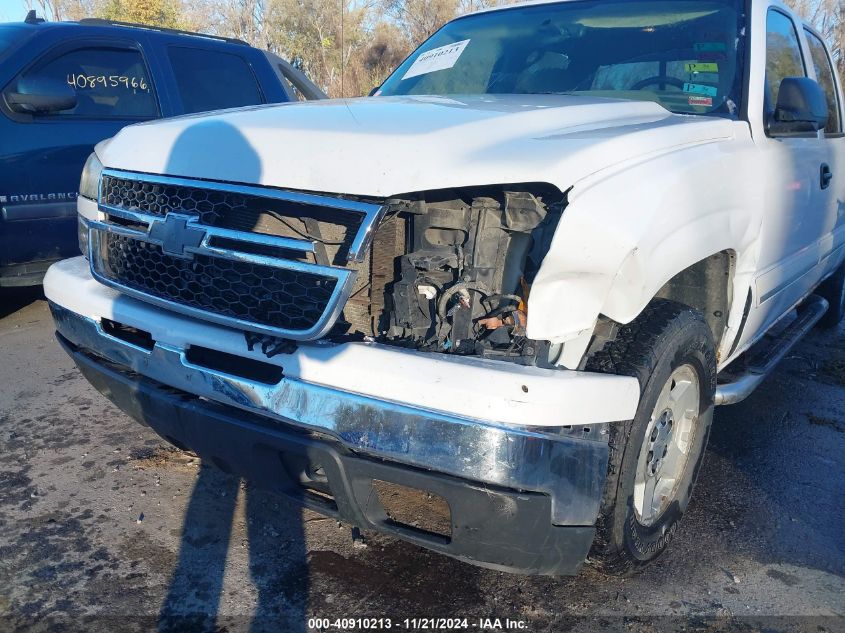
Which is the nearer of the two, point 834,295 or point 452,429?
point 452,429

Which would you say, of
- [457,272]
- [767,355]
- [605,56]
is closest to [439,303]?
[457,272]

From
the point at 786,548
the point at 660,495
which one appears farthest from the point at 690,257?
the point at 786,548

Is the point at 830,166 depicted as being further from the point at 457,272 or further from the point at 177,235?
the point at 177,235

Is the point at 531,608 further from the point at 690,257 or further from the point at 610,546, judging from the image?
the point at 690,257

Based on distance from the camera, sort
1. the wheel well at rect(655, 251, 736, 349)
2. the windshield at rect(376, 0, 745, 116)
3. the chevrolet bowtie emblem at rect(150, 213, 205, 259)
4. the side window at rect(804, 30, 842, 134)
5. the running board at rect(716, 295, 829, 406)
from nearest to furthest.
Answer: the chevrolet bowtie emblem at rect(150, 213, 205, 259) → the wheel well at rect(655, 251, 736, 349) → the running board at rect(716, 295, 829, 406) → the windshield at rect(376, 0, 745, 116) → the side window at rect(804, 30, 842, 134)

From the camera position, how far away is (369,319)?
7.41 ft

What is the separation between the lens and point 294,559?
259 cm

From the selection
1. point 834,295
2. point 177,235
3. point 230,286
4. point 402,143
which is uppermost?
point 402,143

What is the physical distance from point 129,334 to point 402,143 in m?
1.18

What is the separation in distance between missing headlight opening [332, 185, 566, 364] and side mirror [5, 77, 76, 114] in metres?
3.39

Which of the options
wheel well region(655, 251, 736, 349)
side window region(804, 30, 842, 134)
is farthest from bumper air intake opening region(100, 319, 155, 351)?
side window region(804, 30, 842, 134)

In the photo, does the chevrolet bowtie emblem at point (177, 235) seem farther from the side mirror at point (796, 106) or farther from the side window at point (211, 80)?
the side window at point (211, 80)

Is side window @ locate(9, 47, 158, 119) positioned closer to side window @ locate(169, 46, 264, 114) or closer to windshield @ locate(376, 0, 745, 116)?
side window @ locate(169, 46, 264, 114)

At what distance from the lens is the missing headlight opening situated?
6.62 ft
